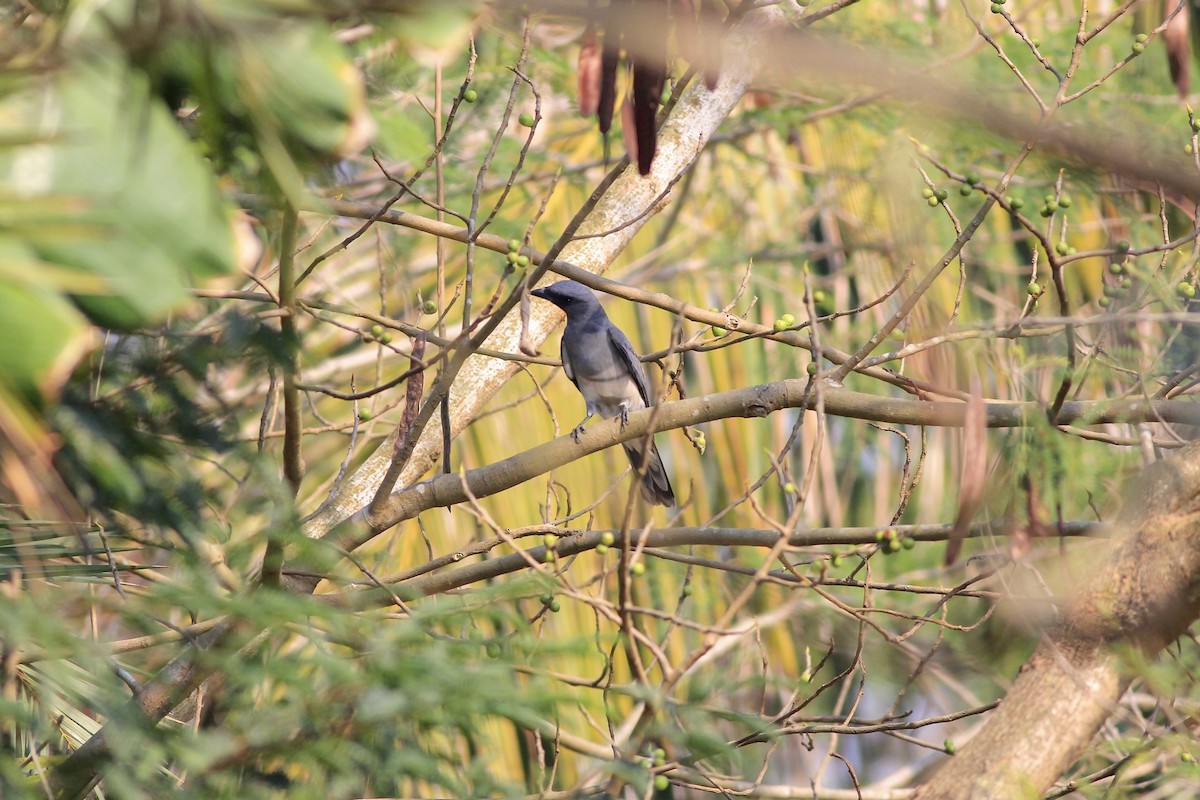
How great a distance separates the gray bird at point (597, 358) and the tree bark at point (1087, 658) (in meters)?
4.00

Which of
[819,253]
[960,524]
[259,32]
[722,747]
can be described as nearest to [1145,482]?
[960,524]

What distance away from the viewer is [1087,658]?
181 centimetres

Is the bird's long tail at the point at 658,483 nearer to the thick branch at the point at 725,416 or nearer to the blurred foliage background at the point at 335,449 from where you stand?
the blurred foliage background at the point at 335,449

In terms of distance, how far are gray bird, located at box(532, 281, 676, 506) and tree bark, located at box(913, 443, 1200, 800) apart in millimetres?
4001

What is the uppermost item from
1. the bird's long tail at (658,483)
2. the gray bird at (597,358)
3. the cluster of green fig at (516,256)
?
the cluster of green fig at (516,256)

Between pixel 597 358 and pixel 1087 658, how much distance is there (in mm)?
4325

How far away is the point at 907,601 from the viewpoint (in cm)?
730

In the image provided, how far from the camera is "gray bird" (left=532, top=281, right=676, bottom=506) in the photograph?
598cm

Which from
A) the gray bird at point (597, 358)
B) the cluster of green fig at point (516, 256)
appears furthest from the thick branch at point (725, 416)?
the gray bird at point (597, 358)

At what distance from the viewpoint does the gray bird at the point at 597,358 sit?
A: 598 centimetres

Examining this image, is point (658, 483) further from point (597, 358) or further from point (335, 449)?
point (335, 449)

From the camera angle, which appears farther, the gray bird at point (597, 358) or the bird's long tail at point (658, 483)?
the gray bird at point (597, 358)

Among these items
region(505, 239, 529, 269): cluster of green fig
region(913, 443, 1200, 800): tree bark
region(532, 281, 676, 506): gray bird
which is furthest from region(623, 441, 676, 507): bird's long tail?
region(913, 443, 1200, 800): tree bark

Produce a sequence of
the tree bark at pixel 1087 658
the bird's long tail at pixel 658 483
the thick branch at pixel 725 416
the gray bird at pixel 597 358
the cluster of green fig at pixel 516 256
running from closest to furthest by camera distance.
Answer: the tree bark at pixel 1087 658
the thick branch at pixel 725 416
the cluster of green fig at pixel 516 256
the bird's long tail at pixel 658 483
the gray bird at pixel 597 358
